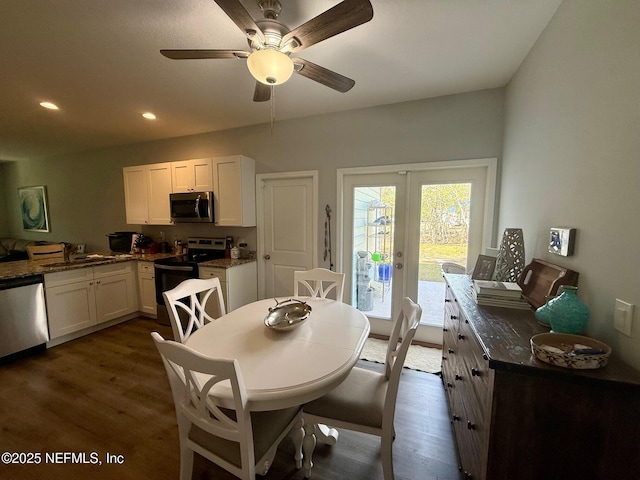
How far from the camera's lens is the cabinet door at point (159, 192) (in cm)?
372

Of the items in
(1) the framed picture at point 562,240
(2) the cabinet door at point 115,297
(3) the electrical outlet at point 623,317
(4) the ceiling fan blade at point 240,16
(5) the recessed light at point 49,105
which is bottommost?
(2) the cabinet door at point 115,297

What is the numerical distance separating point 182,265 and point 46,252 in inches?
74.2

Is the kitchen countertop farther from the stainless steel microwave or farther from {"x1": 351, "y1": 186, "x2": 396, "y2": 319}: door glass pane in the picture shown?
{"x1": 351, "y1": 186, "x2": 396, "y2": 319}: door glass pane

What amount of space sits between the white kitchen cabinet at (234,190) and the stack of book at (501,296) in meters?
2.75

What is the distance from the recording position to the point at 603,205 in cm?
108

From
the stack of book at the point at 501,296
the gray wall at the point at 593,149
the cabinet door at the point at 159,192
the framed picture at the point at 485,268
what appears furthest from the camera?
the cabinet door at the point at 159,192

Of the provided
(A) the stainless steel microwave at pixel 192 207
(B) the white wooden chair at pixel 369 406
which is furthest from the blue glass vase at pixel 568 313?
(A) the stainless steel microwave at pixel 192 207

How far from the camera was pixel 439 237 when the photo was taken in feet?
9.16

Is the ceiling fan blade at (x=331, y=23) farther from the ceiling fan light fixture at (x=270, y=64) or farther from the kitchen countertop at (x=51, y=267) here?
the kitchen countertop at (x=51, y=267)

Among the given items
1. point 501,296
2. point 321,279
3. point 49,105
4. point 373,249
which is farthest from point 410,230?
point 49,105

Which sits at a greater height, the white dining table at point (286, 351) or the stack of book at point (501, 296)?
the stack of book at point (501, 296)

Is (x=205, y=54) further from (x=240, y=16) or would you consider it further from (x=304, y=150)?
(x=304, y=150)

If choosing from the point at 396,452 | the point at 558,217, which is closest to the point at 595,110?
the point at 558,217

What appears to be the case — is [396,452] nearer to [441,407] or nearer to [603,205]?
[441,407]
